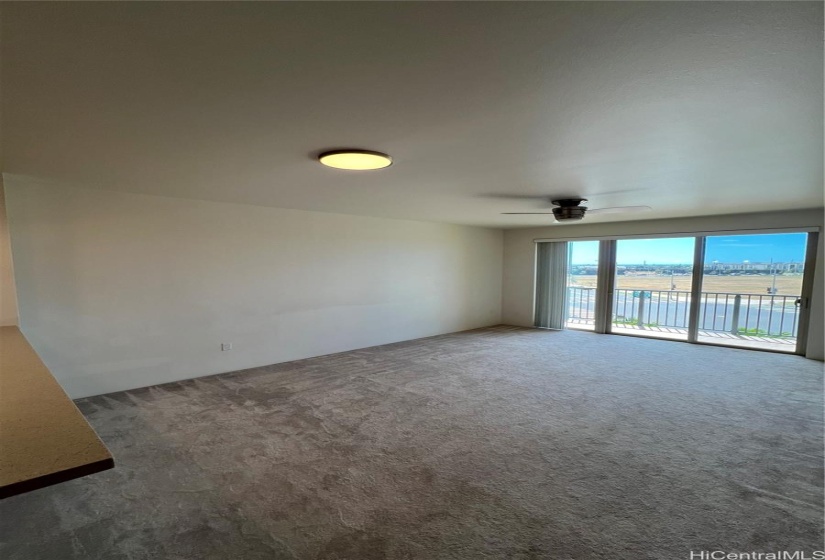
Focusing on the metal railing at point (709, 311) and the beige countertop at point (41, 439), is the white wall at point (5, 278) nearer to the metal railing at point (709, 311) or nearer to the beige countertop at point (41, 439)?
the beige countertop at point (41, 439)

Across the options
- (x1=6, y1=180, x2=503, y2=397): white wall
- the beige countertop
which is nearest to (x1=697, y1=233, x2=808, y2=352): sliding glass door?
(x1=6, y1=180, x2=503, y2=397): white wall

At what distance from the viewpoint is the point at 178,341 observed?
14.6 ft

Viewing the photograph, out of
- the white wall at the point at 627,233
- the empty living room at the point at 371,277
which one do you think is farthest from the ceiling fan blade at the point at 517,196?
the white wall at the point at 627,233

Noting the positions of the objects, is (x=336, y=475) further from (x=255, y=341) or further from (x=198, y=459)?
(x=255, y=341)

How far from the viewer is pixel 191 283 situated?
14.8 ft

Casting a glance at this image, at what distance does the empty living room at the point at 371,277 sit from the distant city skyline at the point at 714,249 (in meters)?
0.05

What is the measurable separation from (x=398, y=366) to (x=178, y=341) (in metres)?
2.72

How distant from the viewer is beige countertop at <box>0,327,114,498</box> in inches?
42.6

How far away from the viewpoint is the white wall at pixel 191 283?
12.1 feet

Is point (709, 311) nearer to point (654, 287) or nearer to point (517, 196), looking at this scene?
point (654, 287)

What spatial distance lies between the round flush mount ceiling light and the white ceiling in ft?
0.27

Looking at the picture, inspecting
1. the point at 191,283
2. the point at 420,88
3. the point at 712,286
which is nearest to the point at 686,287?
the point at 712,286

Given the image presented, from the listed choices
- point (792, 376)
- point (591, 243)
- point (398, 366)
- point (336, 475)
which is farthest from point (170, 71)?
point (591, 243)

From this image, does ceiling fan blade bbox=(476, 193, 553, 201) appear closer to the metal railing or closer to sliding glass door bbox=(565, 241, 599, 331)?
sliding glass door bbox=(565, 241, 599, 331)
